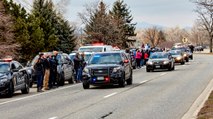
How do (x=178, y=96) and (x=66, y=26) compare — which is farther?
(x=66, y=26)

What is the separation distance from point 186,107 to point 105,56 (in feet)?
35.3

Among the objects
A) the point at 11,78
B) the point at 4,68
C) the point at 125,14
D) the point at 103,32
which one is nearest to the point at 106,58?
the point at 4,68

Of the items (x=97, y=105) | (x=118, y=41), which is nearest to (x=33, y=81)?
(x=97, y=105)

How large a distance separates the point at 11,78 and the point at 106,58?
5.56 meters

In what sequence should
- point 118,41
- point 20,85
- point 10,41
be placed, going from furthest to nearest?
1. point 118,41
2. point 10,41
3. point 20,85

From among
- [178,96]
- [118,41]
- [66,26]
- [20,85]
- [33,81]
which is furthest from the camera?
[118,41]

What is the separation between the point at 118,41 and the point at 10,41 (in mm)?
36540

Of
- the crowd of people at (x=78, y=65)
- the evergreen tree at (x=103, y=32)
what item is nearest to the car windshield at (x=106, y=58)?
the crowd of people at (x=78, y=65)

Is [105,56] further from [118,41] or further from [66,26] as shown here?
[118,41]

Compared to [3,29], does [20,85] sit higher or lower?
lower

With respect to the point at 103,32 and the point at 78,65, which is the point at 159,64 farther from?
the point at 103,32

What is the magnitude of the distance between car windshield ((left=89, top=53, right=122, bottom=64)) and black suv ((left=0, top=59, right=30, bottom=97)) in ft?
11.2

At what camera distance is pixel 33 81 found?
29.5m

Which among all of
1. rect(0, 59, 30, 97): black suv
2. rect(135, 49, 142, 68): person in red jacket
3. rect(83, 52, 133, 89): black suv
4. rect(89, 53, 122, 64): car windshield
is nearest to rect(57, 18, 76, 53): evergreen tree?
rect(135, 49, 142, 68): person in red jacket
